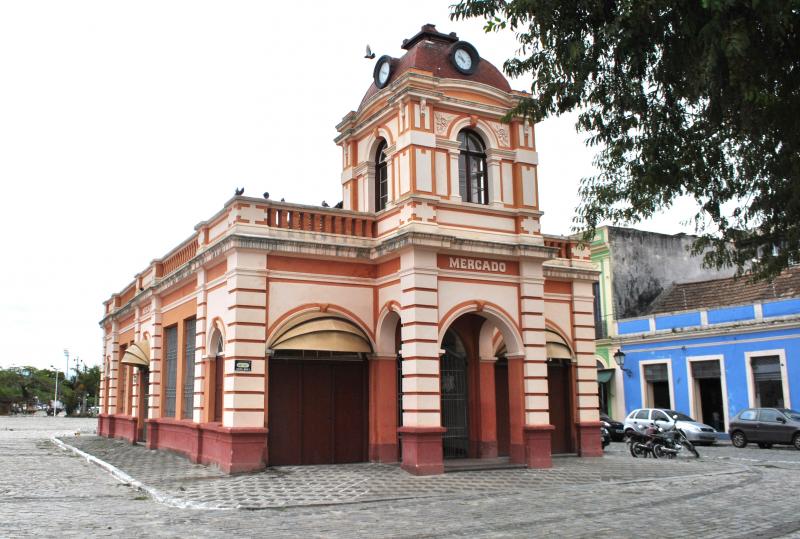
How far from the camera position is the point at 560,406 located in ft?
68.9

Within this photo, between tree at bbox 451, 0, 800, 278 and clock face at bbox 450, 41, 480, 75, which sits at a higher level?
clock face at bbox 450, 41, 480, 75

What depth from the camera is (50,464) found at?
20094 mm

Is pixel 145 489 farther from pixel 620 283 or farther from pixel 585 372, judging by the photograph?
pixel 620 283

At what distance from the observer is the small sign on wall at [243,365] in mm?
16609

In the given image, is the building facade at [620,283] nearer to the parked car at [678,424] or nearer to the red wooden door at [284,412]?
the parked car at [678,424]

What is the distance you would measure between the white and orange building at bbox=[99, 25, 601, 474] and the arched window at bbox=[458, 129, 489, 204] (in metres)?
0.04

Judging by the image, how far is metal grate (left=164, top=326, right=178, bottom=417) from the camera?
22.6 meters

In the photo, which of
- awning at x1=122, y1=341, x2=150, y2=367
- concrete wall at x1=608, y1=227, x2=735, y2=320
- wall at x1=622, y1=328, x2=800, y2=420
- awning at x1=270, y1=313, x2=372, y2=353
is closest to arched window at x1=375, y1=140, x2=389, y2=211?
awning at x1=270, y1=313, x2=372, y2=353

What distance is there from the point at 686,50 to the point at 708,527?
6.37 metres

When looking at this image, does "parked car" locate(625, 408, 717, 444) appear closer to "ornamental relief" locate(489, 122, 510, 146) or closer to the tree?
"ornamental relief" locate(489, 122, 510, 146)

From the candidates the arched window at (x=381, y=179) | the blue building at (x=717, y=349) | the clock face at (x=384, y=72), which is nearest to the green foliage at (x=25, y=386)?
the blue building at (x=717, y=349)

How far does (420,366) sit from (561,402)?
6.26 metres

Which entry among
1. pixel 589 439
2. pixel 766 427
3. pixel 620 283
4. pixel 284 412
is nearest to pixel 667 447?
pixel 589 439

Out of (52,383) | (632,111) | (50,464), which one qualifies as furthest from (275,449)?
(52,383)
